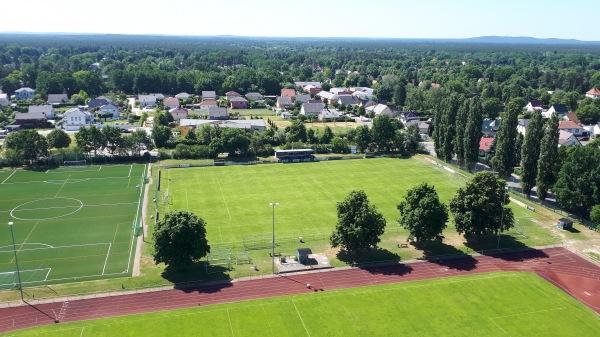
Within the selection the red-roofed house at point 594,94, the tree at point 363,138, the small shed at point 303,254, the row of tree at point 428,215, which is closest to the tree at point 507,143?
the row of tree at point 428,215

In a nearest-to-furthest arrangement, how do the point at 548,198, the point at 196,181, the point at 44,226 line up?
1. the point at 44,226
2. the point at 548,198
3. the point at 196,181

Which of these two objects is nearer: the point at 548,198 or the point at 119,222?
the point at 119,222

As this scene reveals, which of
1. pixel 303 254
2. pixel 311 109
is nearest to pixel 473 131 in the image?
pixel 303 254

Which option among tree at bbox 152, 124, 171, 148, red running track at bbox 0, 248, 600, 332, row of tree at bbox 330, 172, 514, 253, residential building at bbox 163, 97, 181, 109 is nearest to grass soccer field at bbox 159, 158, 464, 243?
row of tree at bbox 330, 172, 514, 253

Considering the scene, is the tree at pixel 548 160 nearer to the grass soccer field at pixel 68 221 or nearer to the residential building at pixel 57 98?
the grass soccer field at pixel 68 221

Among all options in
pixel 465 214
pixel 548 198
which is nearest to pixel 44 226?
pixel 465 214

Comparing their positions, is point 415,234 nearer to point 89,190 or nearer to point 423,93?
point 89,190

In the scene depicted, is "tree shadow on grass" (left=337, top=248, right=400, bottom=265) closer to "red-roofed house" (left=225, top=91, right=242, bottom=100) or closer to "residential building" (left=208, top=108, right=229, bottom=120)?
"residential building" (left=208, top=108, right=229, bottom=120)

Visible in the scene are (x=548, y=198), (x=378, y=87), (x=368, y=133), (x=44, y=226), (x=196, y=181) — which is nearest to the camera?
(x=44, y=226)
